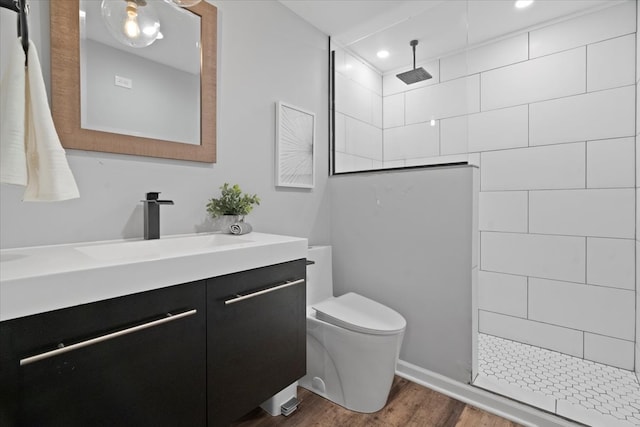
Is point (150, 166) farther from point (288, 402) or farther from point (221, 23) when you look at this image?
point (288, 402)

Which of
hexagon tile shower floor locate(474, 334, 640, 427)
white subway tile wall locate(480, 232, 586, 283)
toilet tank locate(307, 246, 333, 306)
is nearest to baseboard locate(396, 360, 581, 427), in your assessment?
hexagon tile shower floor locate(474, 334, 640, 427)

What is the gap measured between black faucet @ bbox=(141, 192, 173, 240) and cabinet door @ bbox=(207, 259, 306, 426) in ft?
1.49

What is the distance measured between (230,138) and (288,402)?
55.1 inches

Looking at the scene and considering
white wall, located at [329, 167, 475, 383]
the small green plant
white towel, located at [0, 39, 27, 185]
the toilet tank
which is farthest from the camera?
the toilet tank

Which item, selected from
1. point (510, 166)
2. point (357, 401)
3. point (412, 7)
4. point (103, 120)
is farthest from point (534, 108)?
point (103, 120)

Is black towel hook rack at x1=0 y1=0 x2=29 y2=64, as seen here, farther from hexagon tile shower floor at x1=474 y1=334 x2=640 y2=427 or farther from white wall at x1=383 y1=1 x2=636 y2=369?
hexagon tile shower floor at x1=474 y1=334 x2=640 y2=427

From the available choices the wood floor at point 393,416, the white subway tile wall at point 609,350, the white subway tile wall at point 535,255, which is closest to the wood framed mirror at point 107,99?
the wood floor at point 393,416

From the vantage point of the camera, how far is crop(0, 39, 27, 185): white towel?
88 cm

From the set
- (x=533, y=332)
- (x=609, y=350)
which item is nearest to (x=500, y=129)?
(x=533, y=332)

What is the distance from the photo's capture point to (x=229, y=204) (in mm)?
1555

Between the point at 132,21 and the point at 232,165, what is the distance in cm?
74

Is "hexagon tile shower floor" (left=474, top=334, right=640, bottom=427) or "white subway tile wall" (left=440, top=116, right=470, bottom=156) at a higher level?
"white subway tile wall" (left=440, top=116, right=470, bottom=156)

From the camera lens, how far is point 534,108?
2.18 metres

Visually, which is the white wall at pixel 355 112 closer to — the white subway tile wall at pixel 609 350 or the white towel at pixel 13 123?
the white towel at pixel 13 123
